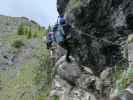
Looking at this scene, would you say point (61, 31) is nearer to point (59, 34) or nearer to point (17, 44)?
point (59, 34)

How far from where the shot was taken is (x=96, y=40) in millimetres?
16422

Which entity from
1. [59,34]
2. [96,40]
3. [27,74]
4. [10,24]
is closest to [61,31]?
[59,34]

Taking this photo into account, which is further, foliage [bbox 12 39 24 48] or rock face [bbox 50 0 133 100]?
foliage [bbox 12 39 24 48]

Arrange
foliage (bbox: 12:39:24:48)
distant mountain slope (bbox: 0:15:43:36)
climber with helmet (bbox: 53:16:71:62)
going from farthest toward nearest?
1. distant mountain slope (bbox: 0:15:43:36)
2. foliage (bbox: 12:39:24:48)
3. climber with helmet (bbox: 53:16:71:62)

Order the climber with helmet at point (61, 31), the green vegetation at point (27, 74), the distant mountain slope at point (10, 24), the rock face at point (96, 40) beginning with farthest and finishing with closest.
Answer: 1. the distant mountain slope at point (10, 24)
2. the green vegetation at point (27, 74)
3. the climber with helmet at point (61, 31)
4. the rock face at point (96, 40)

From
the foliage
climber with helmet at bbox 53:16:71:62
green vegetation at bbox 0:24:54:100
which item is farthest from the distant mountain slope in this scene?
climber with helmet at bbox 53:16:71:62

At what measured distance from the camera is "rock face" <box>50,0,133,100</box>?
14906 mm

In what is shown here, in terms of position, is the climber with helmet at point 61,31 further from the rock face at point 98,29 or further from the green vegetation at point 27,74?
the green vegetation at point 27,74

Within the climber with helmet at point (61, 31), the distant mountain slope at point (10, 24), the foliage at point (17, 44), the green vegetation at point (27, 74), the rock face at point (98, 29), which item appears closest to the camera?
the rock face at point (98, 29)

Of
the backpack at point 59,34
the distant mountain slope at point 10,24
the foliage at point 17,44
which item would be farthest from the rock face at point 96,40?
the distant mountain slope at point 10,24

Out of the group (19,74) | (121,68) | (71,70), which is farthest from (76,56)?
(19,74)

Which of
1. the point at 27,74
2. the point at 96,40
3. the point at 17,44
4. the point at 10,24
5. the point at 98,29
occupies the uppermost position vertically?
the point at 10,24

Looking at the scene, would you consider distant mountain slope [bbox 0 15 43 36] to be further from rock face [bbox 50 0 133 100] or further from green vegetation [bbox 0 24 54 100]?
rock face [bbox 50 0 133 100]

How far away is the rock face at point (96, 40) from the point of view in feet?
48.9
